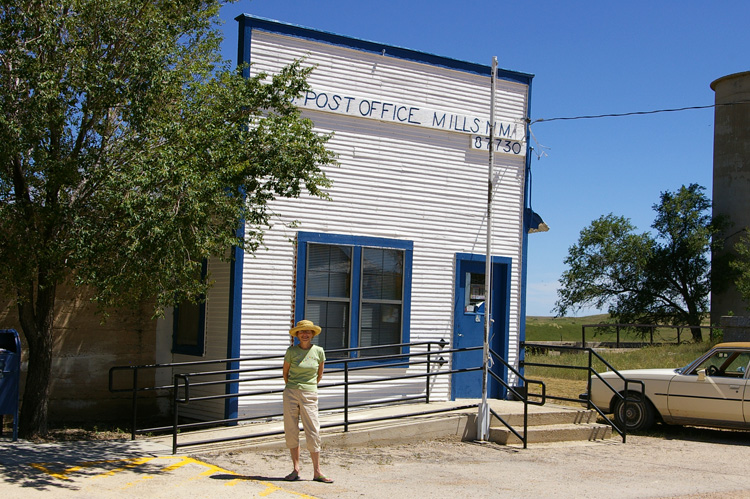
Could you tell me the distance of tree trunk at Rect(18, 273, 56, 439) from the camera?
10211mm

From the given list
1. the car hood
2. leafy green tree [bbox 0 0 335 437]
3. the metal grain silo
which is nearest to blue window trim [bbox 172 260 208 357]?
leafy green tree [bbox 0 0 335 437]

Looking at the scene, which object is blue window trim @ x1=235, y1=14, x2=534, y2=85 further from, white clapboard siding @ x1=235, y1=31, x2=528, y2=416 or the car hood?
the car hood

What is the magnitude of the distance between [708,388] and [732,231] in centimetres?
2795

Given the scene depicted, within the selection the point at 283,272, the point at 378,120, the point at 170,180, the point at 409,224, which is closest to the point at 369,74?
the point at 378,120

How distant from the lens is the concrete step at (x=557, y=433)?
11727 millimetres

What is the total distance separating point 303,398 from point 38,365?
383 centimetres

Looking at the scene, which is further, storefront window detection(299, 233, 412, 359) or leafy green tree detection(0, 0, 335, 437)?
storefront window detection(299, 233, 412, 359)

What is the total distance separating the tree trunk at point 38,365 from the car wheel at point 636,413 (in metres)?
8.62

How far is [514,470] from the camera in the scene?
9.87 m

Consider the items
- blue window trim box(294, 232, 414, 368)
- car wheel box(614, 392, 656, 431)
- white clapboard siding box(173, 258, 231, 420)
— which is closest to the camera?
white clapboard siding box(173, 258, 231, 420)

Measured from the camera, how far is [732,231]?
38062 millimetres

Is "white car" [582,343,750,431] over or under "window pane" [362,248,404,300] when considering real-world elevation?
→ under

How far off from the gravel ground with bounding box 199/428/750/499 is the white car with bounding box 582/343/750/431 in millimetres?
612

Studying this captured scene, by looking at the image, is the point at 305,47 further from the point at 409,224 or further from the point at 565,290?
the point at 565,290
